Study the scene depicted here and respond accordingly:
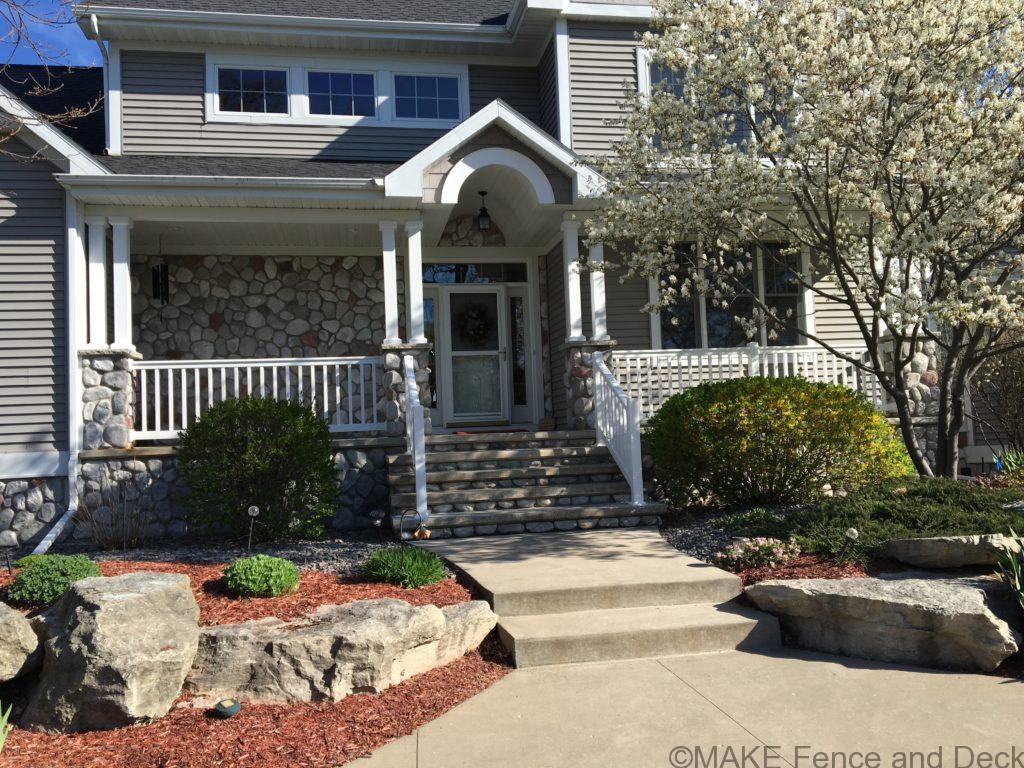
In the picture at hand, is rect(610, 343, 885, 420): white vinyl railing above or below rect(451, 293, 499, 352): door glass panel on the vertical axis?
below

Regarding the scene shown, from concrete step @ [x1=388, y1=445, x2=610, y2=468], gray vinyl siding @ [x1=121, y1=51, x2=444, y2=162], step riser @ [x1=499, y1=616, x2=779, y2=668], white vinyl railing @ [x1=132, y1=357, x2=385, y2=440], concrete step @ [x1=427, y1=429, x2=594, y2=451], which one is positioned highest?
gray vinyl siding @ [x1=121, y1=51, x2=444, y2=162]

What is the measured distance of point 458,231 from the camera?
33.6 feet

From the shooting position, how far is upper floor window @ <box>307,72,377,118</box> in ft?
33.8

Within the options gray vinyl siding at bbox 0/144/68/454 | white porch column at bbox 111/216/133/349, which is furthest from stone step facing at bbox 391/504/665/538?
gray vinyl siding at bbox 0/144/68/454

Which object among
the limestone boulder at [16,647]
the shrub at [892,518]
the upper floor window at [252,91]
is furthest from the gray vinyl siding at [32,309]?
the shrub at [892,518]

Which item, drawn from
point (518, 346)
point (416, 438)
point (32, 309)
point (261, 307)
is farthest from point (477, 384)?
point (32, 309)

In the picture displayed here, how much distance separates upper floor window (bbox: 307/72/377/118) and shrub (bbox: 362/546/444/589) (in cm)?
693

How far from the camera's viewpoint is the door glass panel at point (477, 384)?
10305 millimetres

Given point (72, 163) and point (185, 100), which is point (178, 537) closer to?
point (72, 163)

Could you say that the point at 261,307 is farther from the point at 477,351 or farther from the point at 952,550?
the point at 952,550

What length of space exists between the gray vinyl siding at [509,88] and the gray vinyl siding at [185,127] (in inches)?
72.6

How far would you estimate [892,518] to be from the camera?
579 centimetres

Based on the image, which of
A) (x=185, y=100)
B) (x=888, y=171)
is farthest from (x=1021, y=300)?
(x=185, y=100)

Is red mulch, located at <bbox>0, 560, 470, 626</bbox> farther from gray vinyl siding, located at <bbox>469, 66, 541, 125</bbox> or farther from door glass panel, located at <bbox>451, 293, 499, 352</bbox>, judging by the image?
gray vinyl siding, located at <bbox>469, 66, 541, 125</bbox>
